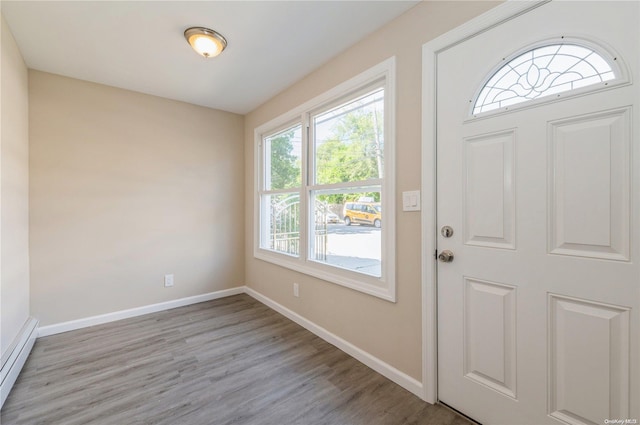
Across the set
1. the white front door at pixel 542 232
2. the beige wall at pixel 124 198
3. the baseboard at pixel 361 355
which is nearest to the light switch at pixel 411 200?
the white front door at pixel 542 232

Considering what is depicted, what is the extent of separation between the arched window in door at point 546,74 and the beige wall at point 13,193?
3108 millimetres

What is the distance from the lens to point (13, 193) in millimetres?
2051

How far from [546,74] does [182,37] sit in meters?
2.38

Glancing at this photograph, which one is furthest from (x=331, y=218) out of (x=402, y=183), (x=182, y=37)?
(x=182, y=37)

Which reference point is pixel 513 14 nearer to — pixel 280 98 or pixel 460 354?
pixel 460 354

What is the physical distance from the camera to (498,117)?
1394mm

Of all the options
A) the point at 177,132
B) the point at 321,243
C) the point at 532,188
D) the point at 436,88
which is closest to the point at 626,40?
the point at 532,188

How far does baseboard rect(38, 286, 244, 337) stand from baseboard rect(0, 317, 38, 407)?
157 mm

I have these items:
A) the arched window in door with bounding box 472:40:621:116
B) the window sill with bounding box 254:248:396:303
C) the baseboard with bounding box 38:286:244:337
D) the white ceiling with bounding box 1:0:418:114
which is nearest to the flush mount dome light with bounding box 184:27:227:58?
the white ceiling with bounding box 1:0:418:114

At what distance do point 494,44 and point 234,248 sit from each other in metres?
3.44

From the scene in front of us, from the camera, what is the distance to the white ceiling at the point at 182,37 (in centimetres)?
176

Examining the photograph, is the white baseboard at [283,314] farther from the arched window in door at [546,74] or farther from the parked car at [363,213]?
the arched window in door at [546,74]

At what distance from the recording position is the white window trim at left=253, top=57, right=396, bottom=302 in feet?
6.08

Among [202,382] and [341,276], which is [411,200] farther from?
[202,382]
